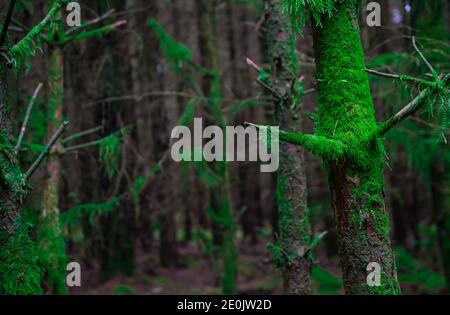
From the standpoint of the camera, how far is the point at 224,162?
1245cm

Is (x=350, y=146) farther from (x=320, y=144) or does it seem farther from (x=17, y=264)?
(x=17, y=264)

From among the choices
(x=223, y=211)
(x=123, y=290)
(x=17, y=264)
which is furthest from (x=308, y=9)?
(x=123, y=290)

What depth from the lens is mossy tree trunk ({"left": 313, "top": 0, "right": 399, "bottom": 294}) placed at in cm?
387

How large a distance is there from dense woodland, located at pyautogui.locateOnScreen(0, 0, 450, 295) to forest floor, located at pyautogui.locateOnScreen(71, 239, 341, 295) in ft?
0.31

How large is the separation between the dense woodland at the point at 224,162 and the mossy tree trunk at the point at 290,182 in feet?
0.06

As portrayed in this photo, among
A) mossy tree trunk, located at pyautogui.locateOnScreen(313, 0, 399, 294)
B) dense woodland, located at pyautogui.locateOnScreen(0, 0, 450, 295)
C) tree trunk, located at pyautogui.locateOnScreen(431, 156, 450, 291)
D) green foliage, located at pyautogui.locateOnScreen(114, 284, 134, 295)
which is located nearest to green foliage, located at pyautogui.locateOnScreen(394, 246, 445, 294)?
dense woodland, located at pyautogui.locateOnScreen(0, 0, 450, 295)

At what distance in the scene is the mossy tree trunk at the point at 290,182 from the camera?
665 centimetres

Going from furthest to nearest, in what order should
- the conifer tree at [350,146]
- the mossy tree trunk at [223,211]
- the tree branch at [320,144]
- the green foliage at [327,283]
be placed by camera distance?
the mossy tree trunk at [223,211]
the green foliage at [327,283]
the conifer tree at [350,146]
the tree branch at [320,144]

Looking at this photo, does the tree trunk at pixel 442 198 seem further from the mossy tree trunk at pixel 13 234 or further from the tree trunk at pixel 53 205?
the mossy tree trunk at pixel 13 234

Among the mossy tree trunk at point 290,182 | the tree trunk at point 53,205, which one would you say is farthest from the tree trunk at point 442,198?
the tree trunk at point 53,205

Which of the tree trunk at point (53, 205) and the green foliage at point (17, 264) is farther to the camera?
the tree trunk at point (53, 205)

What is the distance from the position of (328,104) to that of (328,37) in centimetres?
55

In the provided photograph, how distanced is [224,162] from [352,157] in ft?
28.3
